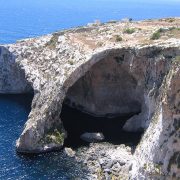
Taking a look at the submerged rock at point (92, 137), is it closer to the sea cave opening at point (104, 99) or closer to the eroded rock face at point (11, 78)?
the sea cave opening at point (104, 99)

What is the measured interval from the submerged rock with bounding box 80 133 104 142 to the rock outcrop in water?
3407 mm

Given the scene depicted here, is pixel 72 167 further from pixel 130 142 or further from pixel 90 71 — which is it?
pixel 90 71

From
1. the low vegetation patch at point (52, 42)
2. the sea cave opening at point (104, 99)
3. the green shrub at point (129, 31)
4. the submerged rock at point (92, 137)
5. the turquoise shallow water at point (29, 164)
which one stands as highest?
the green shrub at point (129, 31)

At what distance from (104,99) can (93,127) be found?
8983 mm

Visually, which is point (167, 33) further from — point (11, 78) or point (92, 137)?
point (11, 78)

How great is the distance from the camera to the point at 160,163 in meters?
52.0

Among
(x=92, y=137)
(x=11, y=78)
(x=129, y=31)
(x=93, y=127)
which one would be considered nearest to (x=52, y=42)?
(x=11, y=78)

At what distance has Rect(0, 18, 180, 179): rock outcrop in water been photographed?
52.5 m

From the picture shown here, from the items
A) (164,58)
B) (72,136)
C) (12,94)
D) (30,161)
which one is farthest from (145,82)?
(12,94)

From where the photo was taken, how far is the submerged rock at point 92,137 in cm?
7219

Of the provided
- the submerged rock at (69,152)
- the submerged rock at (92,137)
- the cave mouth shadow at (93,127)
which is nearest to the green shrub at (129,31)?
the cave mouth shadow at (93,127)

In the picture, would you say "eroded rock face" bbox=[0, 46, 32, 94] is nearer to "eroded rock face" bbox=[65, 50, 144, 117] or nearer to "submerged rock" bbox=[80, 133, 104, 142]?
"eroded rock face" bbox=[65, 50, 144, 117]

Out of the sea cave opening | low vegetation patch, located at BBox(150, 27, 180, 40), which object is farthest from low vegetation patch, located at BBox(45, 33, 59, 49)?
low vegetation patch, located at BBox(150, 27, 180, 40)

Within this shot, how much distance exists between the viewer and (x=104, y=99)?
85.2 meters
